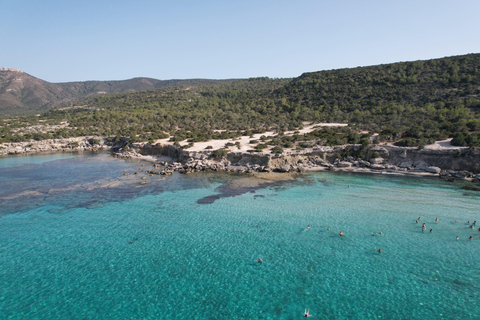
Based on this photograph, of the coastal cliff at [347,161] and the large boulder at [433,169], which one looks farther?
the large boulder at [433,169]

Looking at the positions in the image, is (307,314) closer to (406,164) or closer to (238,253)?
(238,253)

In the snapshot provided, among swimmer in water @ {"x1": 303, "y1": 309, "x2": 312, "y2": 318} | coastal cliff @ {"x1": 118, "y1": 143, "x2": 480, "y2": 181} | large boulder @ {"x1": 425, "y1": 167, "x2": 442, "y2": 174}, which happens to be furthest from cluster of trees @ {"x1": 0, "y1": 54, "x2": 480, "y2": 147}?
swimmer in water @ {"x1": 303, "y1": 309, "x2": 312, "y2": 318}

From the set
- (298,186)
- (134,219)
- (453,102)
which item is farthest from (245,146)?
(453,102)

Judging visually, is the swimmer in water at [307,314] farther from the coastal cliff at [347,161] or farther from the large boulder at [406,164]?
the large boulder at [406,164]

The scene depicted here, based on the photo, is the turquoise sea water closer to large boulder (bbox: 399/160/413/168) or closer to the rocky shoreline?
the rocky shoreline

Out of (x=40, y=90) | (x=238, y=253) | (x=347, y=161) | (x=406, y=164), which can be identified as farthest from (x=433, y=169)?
(x=40, y=90)

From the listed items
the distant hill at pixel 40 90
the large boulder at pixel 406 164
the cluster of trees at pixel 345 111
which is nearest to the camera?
the large boulder at pixel 406 164

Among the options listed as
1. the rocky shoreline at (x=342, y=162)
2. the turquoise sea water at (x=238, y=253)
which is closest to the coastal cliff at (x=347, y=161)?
the rocky shoreline at (x=342, y=162)

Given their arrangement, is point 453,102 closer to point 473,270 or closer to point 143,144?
point 473,270
